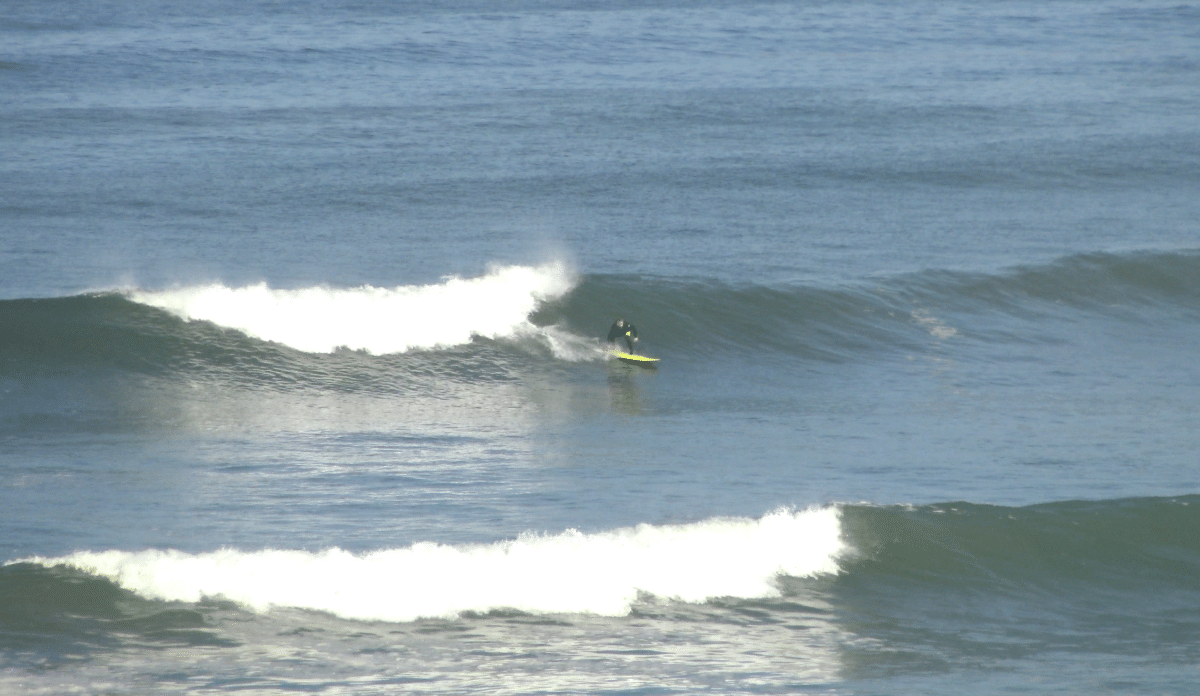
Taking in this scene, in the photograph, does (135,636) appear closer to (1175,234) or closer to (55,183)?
(55,183)

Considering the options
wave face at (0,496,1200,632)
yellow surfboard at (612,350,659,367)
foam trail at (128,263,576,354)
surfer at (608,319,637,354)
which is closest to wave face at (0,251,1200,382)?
foam trail at (128,263,576,354)

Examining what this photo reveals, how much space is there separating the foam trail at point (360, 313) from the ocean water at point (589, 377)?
0.07 metres

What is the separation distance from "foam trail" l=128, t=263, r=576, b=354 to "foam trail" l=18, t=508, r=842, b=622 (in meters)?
7.69

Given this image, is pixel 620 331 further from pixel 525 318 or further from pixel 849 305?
pixel 849 305

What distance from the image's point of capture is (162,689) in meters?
8.07

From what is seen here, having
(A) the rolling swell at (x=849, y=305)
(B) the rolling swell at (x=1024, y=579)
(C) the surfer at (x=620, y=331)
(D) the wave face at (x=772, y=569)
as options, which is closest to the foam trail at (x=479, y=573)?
(D) the wave face at (x=772, y=569)

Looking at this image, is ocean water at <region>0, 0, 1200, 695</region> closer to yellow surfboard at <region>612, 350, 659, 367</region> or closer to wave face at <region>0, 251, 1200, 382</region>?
wave face at <region>0, 251, 1200, 382</region>

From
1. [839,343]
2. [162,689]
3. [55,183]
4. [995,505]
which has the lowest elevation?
[162,689]

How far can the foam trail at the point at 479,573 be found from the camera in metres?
9.45

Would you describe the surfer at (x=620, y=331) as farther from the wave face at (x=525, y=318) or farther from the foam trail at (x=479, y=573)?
the foam trail at (x=479, y=573)

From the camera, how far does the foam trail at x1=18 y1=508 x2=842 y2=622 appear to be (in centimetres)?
945

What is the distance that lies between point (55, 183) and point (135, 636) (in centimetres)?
1877

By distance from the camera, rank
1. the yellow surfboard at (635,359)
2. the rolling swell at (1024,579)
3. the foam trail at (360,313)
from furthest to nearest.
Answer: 1. the foam trail at (360,313)
2. the yellow surfboard at (635,359)
3. the rolling swell at (1024,579)

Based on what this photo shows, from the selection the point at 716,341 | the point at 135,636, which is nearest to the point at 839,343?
the point at 716,341
